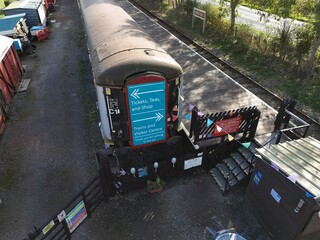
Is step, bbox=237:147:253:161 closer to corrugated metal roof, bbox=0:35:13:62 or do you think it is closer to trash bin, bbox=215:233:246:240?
trash bin, bbox=215:233:246:240

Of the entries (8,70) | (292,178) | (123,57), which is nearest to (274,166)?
(292,178)

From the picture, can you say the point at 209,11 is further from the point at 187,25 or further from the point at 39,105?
the point at 39,105

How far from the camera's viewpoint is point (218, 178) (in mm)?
8094

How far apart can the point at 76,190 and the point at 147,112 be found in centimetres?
359

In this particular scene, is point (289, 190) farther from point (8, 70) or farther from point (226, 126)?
point (8, 70)

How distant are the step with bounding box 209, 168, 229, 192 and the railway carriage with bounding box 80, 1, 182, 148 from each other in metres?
1.98

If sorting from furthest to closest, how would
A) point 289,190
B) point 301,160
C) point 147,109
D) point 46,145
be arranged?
point 46,145 < point 147,109 < point 301,160 < point 289,190

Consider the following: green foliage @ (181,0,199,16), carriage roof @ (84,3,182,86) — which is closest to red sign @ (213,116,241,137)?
carriage roof @ (84,3,182,86)

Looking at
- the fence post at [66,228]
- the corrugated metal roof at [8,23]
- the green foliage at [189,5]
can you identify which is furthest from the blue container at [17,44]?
the fence post at [66,228]

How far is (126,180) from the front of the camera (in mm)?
7535

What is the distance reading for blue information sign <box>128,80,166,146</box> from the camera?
663 centimetres

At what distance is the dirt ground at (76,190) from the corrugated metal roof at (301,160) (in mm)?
2092

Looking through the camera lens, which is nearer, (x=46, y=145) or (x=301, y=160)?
(x=301, y=160)

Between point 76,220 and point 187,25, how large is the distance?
62.5 ft
